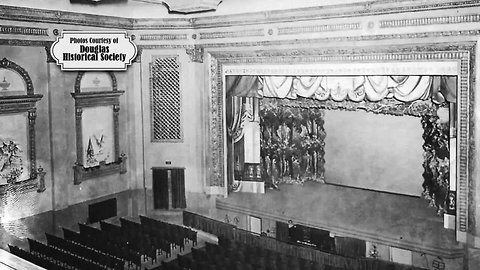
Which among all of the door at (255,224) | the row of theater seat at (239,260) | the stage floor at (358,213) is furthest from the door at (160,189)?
the row of theater seat at (239,260)

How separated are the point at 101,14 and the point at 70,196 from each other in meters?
4.73

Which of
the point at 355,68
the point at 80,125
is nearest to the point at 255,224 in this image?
the point at 355,68

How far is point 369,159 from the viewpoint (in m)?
16.5

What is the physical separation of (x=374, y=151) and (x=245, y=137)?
4124 millimetres

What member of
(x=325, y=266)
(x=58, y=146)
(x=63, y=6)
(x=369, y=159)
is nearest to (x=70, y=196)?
(x=58, y=146)

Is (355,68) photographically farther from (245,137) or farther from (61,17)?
(61,17)

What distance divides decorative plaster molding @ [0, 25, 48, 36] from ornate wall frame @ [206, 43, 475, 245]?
424 cm

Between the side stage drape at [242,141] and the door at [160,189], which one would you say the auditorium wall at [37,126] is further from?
the side stage drape at [242,141]

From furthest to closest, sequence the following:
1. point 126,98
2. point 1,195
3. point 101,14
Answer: point 126,98 < point 101,14 < point 1,195

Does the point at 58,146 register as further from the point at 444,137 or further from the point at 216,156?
the point at 444,137

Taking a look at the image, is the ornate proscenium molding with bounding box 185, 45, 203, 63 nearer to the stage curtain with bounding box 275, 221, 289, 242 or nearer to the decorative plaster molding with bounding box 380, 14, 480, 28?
the stage curtain with bounding box 275, 221, 289, 242

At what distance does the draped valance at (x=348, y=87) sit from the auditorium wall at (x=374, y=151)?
3516mm

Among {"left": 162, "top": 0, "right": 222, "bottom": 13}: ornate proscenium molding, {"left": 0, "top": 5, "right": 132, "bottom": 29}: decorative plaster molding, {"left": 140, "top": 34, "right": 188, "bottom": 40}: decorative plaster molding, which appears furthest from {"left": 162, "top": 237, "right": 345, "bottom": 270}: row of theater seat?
{"left": 0, "top": 5, "right": 132, "bottom": 29}: decorative plaster molding

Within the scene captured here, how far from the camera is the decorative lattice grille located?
14.8 m
